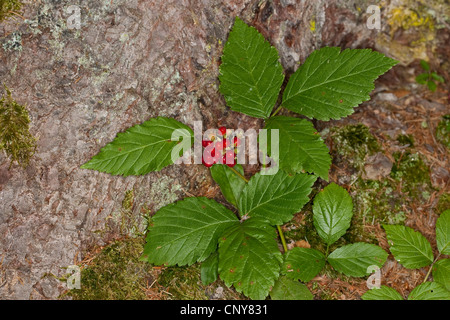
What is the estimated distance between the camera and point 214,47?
2.49m

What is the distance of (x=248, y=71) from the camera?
2449 mm

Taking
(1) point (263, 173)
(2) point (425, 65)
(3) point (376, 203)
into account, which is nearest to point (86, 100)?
(1) point (263, 173)

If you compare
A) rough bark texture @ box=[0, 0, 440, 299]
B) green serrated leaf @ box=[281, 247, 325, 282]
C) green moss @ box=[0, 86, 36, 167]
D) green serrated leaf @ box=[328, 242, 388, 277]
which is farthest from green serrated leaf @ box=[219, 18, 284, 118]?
green moss @ box=[0, 86, 36, 167]

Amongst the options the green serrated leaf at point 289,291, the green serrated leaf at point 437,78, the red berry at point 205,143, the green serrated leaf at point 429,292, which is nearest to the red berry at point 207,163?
the red berry at point 205,143

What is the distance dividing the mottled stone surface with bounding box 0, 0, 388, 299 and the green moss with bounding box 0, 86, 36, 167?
4 cm

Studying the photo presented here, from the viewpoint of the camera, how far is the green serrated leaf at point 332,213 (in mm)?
2473

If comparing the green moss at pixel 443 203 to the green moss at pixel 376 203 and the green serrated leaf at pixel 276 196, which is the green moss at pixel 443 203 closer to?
the green moss at pixel 376 203

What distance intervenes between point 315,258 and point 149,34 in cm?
171

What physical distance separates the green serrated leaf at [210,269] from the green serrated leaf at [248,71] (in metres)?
0.94

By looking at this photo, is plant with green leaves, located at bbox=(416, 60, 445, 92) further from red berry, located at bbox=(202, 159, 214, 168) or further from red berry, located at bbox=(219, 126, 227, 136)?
red berry, located at bbox=(202, 159, 214, 168)

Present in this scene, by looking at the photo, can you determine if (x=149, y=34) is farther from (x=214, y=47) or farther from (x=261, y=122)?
(x=261, y=122)

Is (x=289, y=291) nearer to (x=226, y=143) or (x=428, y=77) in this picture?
(x=226, y=143)

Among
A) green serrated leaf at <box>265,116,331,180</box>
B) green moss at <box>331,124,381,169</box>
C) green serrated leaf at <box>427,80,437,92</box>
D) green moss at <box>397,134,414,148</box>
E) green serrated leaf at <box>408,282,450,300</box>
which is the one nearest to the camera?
green serrated leaf at <box>265,116,331,180</box>

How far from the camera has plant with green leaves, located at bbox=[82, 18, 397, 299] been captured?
2.26 m
